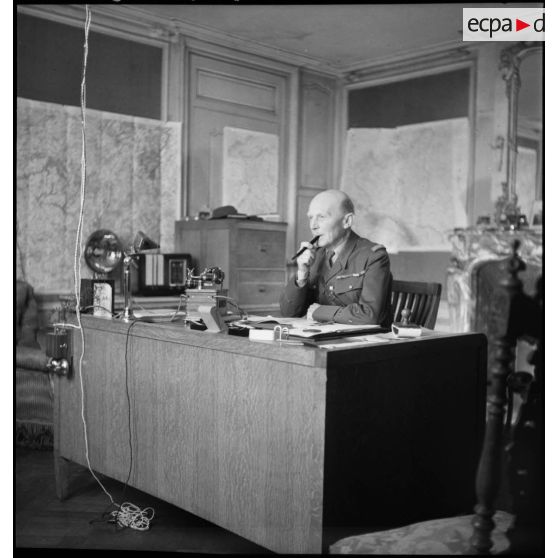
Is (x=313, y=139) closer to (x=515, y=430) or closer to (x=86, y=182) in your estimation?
(x=86, y=182)

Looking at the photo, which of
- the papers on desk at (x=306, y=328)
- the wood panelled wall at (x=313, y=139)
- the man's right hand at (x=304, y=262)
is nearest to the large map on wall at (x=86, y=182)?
the wood panelled wall at (x=313, y=139)

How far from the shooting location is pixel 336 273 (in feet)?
9.48

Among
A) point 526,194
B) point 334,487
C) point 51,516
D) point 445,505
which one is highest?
point 526,194

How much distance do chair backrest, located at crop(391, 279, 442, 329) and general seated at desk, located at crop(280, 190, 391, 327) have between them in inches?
10.7

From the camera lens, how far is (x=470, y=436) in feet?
6.89

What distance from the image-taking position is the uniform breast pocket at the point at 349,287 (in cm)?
279

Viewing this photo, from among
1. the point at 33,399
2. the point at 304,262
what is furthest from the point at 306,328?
the point at 33,399

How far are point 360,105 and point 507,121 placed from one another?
1.53 meters

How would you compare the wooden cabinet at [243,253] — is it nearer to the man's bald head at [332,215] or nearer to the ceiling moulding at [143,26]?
the ceiling moulding at [143,26]

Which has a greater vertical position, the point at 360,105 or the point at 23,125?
the point at 360,105

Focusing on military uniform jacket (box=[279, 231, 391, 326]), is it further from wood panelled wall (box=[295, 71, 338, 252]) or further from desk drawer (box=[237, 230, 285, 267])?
wood panelled wall (box=[295, 71, 338, 252])

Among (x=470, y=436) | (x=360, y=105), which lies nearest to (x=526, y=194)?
(x=360, y=105)
